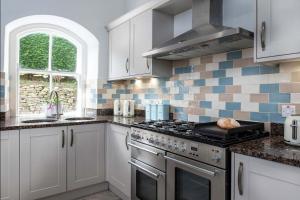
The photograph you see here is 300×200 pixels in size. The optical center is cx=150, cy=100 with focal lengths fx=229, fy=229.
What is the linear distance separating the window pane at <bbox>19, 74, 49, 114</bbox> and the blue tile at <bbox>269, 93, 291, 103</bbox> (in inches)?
107

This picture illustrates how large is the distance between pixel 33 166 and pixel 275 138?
2.18m

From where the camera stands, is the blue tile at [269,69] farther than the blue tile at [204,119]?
No

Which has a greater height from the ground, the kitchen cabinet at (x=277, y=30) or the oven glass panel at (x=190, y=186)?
the kitchen cabinet at (x=277, y=30)

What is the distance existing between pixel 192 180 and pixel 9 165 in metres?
1.69

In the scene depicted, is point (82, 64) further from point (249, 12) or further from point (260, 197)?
point (260, 197)

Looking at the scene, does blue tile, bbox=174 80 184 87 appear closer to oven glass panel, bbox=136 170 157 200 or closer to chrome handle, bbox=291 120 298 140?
oven glass panel, bbox=136 170 157 200

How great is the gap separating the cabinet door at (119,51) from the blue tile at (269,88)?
1597 mm

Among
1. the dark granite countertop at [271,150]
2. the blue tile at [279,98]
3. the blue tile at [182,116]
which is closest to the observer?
the dark granite countertop at [271,150]

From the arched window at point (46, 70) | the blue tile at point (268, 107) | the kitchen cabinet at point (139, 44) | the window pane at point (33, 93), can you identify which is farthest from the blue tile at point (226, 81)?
the window pane at point (33, 93)

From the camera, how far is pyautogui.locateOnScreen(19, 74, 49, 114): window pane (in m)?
2.98

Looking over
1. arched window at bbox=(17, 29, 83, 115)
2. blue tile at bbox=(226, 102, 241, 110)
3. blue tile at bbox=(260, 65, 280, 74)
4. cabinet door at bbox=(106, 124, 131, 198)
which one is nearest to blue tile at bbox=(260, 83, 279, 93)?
blue tile at bbox=(260, 65, 280, 74)

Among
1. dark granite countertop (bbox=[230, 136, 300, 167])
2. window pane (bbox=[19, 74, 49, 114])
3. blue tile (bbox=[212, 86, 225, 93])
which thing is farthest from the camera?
window pane (bbox=[19, 74, 49, 114])

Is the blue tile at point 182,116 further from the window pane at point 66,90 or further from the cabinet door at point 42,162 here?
the window pane at point 66,90

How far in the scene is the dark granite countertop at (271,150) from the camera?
3.73 feet
